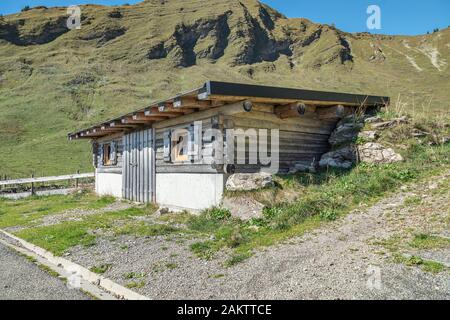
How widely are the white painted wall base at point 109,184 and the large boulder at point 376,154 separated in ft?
31.6

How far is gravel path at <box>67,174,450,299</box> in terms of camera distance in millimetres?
4055

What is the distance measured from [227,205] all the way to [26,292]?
180 inches

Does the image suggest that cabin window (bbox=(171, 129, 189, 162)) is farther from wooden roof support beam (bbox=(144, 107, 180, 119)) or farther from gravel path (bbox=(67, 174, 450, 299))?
gravel path (bbox=(67, 174, 450, 299))

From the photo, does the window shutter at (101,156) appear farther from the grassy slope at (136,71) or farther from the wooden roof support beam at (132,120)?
the grassy slope at (136,71)

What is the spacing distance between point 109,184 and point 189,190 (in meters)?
7.47

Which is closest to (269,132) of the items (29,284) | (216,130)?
(216,130)

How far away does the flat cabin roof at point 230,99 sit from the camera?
798cm

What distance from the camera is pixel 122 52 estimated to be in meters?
74.1

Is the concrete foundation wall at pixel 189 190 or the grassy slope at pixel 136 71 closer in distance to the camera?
the concrete foundation wall at pixel 189 190

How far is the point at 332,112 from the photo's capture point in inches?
420

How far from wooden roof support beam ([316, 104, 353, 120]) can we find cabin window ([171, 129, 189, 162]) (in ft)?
13.1

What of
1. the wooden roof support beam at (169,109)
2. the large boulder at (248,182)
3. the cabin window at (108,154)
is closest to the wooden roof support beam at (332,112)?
the large boulder at (248,182)

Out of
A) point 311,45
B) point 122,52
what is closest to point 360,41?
point 311,45

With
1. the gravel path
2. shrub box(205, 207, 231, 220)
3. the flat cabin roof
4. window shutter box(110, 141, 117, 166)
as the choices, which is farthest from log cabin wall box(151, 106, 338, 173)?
window shutter box(110, 141, 117, 166)
